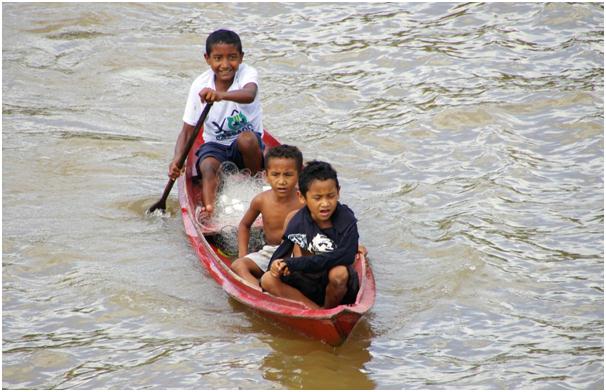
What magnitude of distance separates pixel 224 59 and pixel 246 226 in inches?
56.8

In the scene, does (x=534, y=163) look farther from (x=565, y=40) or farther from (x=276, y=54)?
(x=276, y=54)

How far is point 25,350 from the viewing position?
5691mm

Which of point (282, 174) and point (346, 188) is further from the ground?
point (282, 174)

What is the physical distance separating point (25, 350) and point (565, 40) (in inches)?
306

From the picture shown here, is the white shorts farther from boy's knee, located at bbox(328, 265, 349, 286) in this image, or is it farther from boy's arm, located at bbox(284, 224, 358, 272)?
boy's knee, located at bbox(328, 265, 349, 286)

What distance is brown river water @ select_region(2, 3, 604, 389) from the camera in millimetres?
5602

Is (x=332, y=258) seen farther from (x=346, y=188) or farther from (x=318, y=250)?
(x=346, y=188)

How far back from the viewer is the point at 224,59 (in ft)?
23.2

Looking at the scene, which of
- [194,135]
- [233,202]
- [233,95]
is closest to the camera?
[233,95]

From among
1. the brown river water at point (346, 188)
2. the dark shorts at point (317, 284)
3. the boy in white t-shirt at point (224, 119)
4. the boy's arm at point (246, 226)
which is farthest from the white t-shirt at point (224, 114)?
the dark shorts at point (317, 284)

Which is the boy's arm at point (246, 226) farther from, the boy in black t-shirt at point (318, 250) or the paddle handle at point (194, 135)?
the paddle handle at point (194, 135)

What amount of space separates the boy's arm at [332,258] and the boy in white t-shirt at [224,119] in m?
1.64

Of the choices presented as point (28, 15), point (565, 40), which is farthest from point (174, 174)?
point (28, 15)

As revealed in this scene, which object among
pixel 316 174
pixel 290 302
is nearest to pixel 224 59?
pixel 316 174
